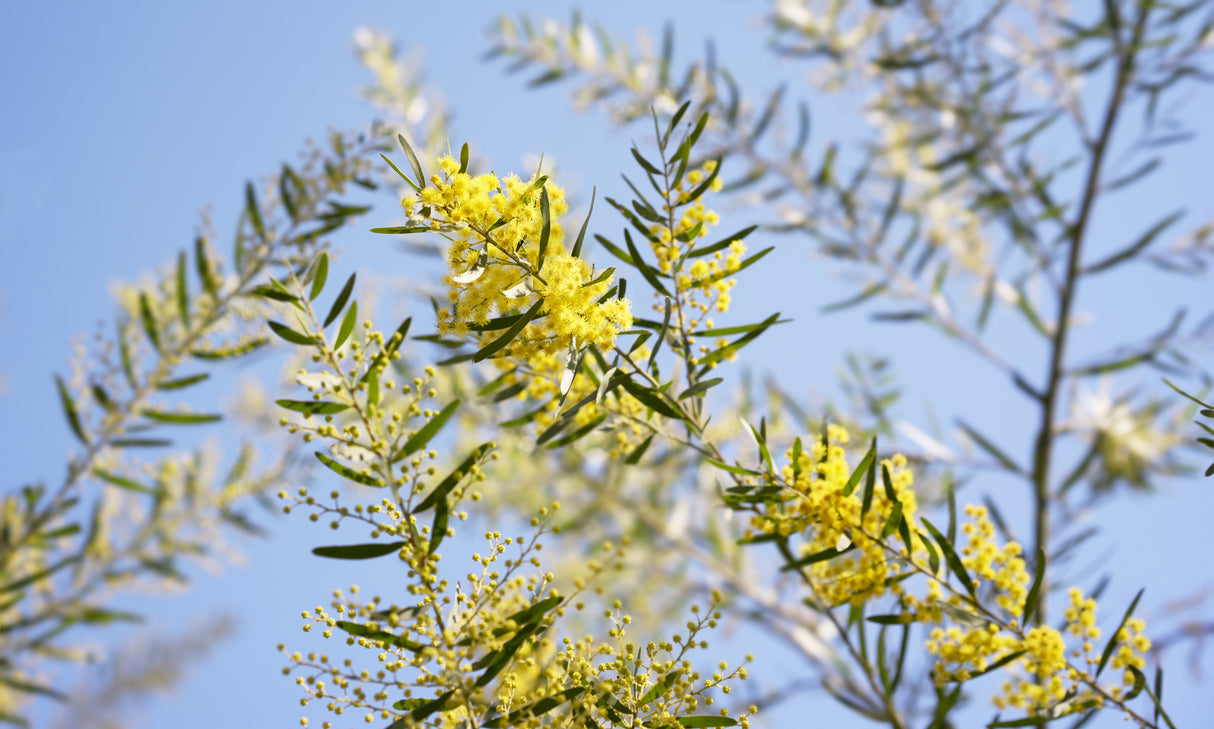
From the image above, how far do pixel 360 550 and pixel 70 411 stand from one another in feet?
3.98

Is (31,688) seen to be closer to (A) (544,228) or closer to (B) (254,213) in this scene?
(B) (254,213)

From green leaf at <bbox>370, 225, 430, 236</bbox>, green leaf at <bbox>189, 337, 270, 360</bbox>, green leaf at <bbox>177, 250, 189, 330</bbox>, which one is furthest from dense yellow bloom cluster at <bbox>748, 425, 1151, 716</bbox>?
green leaf at <bbox>177, 250, 189, 330</bbox>

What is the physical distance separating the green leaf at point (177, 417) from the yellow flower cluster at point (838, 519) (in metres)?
1.17

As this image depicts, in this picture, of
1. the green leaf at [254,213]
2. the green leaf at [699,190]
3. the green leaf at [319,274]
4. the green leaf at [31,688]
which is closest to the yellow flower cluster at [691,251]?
the green leaf at [699,190]

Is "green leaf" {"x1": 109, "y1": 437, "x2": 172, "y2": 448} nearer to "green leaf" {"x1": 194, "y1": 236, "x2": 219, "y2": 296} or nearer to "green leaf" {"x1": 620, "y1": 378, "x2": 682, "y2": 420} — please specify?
"green leaf" {"x1": 194, "y1": 236, "x2": 219, "y2": 296}

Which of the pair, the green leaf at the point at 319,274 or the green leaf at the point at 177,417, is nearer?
the green leaf at the point at 319,274

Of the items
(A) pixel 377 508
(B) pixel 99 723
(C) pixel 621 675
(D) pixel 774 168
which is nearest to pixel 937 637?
(C) pixel 621 675

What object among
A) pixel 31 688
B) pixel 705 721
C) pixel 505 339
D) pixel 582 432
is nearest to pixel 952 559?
pixel 705 721

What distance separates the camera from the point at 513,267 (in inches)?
38.6

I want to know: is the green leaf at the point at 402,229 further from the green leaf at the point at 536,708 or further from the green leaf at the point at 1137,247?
the green leaf at the point at 1137,247

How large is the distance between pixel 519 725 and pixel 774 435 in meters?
1.83

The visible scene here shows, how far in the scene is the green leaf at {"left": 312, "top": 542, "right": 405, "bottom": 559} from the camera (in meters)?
0.90

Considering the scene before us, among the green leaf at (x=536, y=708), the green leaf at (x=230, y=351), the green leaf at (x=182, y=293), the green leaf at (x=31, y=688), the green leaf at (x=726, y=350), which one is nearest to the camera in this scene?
the green leaf at (x=536, y=708)

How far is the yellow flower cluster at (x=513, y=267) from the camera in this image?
0.94 metres
